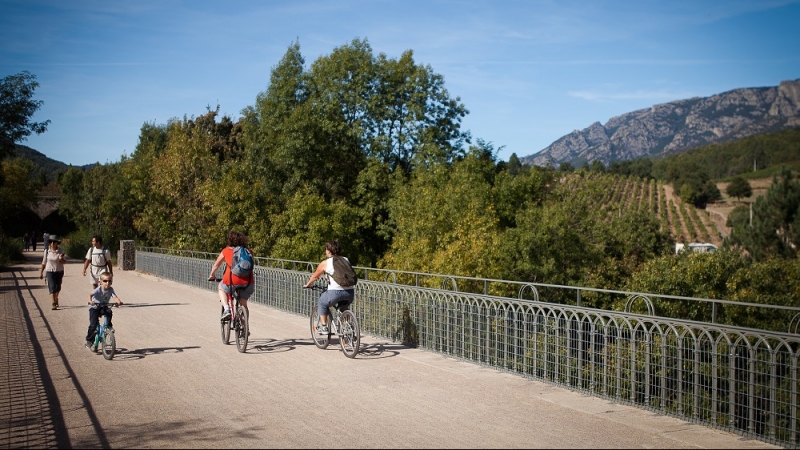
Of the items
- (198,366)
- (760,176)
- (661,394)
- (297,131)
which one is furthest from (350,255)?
(760,176)

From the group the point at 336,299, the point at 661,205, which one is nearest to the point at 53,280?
the point at 336,299

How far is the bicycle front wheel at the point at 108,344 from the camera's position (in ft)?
36.7

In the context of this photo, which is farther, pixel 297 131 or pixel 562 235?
pixel 297 131

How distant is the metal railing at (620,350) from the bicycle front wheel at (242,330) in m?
2.73

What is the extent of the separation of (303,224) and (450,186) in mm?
7130

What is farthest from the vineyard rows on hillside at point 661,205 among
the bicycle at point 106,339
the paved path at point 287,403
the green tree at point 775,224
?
the bicycle at point 106,339

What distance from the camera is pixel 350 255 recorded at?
39.1 meters

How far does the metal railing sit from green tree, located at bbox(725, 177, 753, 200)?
10601cm

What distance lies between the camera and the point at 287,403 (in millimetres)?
8148

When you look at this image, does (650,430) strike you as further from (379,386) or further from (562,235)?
(562,235)

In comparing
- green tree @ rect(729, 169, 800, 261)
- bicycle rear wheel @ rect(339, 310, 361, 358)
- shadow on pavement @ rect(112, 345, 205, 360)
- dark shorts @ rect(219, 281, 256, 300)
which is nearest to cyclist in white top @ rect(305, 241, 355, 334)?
bicycle rear wheel @ rect(339, 310, 361, 358)

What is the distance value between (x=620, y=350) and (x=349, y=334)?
4.43m

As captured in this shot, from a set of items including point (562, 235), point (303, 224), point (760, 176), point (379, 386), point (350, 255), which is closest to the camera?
point (379, 386)

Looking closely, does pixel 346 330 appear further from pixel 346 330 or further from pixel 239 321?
pixel 239 321
